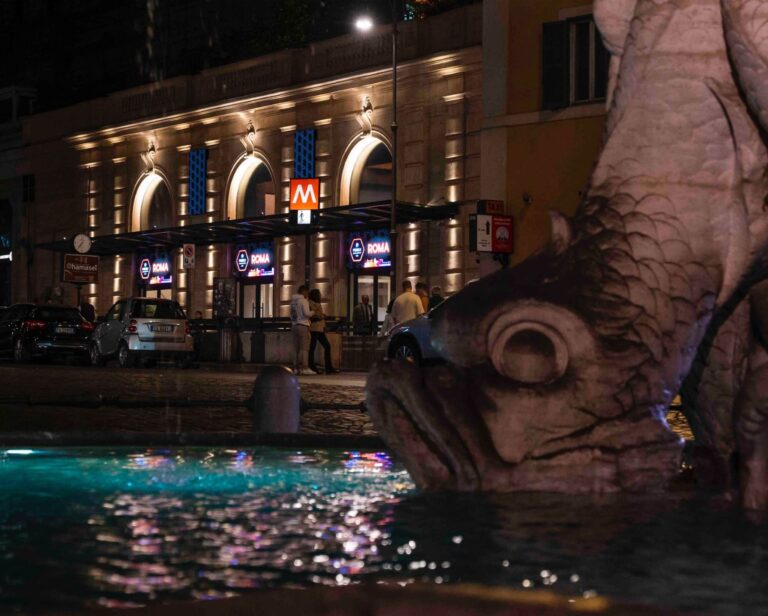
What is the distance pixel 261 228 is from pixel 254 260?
2.57 m

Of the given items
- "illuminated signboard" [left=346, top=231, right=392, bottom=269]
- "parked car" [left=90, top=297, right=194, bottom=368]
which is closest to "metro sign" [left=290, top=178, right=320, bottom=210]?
"illuminated signboard" [left=346, top=231, right=392, bottom=269]

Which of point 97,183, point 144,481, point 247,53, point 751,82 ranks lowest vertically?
point 144,481

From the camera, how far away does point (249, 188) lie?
46.5 metres

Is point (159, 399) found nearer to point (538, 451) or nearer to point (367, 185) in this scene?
point (538, 451)

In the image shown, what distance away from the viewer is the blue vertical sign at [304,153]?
142 ft

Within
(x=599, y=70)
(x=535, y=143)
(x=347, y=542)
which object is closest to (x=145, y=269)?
(x=535, y=143)

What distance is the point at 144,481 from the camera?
674 centimetres

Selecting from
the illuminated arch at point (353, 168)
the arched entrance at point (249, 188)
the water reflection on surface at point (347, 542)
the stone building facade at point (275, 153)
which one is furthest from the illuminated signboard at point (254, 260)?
the water reflection on surface at point (347, 542)

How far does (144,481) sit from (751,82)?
3.10m

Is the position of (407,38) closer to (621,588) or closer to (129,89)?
(129,89)

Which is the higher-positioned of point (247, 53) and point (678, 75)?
point (247, 53)

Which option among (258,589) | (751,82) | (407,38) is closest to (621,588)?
(258,589)

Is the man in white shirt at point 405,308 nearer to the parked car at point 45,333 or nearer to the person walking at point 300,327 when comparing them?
the person walking at point 300,327

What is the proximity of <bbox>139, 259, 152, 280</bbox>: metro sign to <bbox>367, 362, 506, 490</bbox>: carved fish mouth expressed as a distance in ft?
147
